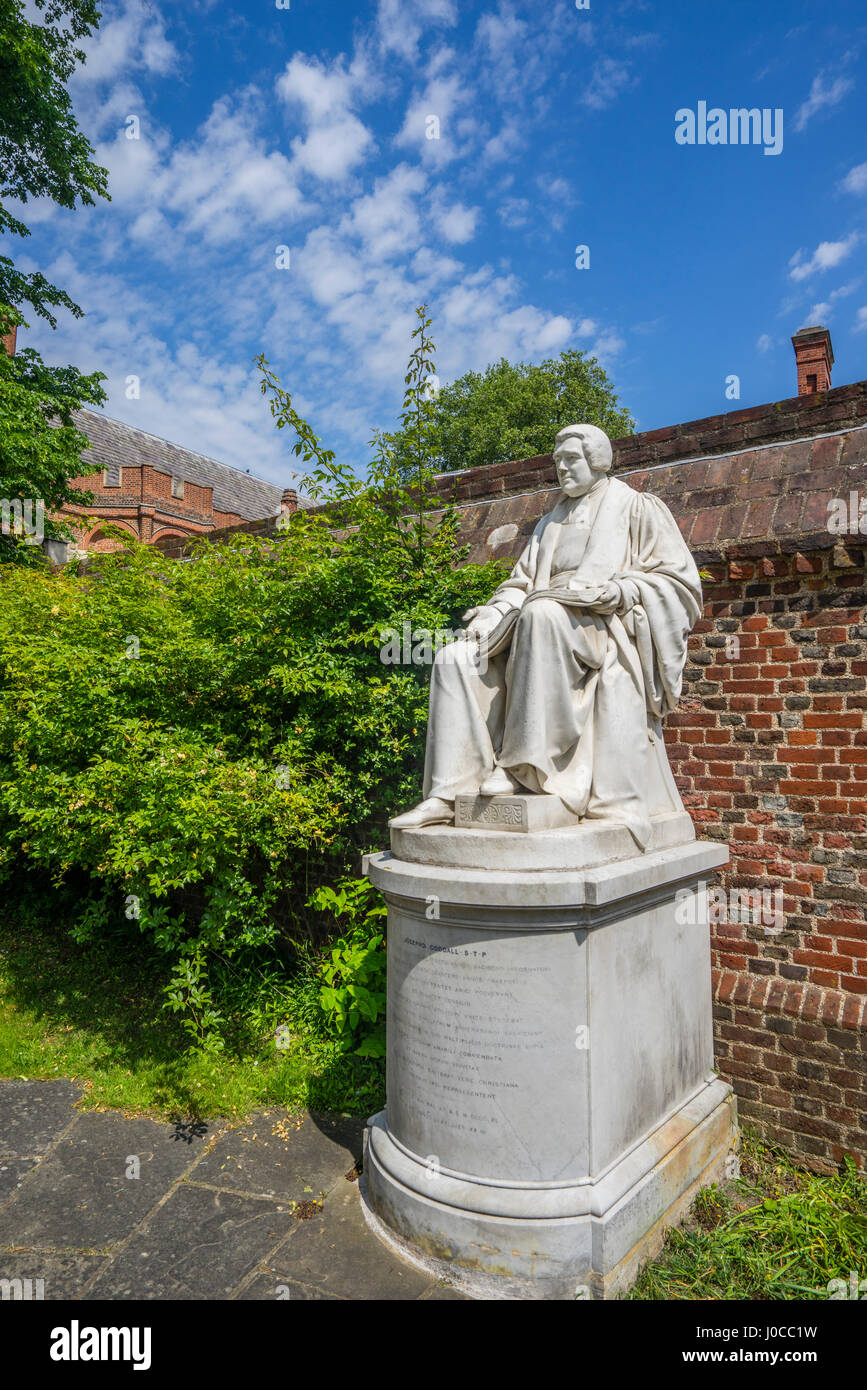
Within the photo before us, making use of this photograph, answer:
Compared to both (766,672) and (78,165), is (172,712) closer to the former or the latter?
(766,672)

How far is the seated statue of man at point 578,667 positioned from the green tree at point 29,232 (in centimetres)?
744

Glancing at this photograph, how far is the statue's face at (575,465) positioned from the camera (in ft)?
12.3

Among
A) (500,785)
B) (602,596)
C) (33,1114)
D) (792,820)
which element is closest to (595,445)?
(602,596)

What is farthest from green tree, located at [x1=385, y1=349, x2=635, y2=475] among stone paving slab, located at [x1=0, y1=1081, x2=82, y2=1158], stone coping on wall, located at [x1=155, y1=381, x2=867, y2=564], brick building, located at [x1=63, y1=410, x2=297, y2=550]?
stone paving slab, located at [x1=0, y1=1081, x2=82, y2=1158]

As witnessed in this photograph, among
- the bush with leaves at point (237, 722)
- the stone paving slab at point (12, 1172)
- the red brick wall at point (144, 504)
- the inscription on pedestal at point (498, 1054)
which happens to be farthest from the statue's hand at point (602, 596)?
the red brick wall at point (144, 504)

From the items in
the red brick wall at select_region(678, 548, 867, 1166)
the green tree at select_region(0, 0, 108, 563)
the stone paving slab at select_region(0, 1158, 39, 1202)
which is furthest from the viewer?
the green tree at select_region(0, 0, 108, 563)

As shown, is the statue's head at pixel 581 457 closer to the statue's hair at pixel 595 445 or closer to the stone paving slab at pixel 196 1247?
the statue's hair at pixel 595 445

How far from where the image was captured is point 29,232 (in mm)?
10430

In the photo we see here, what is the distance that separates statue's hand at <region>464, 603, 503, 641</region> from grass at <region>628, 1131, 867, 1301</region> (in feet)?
8.11

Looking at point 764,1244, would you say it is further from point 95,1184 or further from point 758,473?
point 758,473

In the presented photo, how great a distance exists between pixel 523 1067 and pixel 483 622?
1800 mm

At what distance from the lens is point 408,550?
5402mm

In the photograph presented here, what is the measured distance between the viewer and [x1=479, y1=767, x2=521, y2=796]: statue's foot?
3139mm

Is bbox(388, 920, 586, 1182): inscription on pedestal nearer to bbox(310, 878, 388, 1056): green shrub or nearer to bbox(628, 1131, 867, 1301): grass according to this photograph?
bbox(628, 1131, 867, 1301): grass
